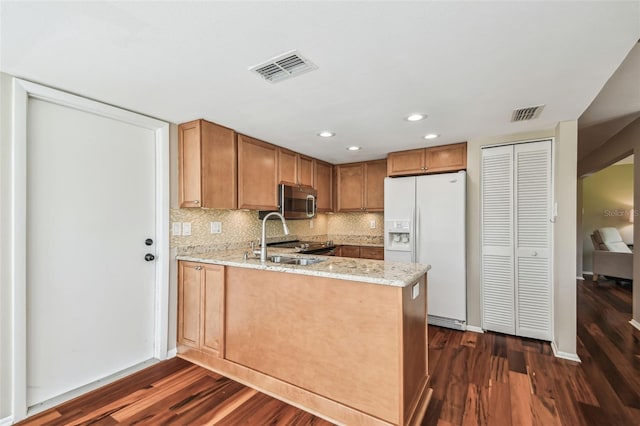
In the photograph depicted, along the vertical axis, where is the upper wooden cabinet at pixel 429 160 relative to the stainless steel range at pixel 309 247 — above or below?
above

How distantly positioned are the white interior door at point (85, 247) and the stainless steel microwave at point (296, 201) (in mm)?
1370

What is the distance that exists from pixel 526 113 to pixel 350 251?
2.82m

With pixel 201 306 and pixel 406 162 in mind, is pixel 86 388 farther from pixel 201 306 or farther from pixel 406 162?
pixel 406 162

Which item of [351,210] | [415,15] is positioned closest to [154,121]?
[415,15]

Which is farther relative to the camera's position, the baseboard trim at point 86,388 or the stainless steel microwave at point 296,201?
the stainless steel microwave at point 296,201

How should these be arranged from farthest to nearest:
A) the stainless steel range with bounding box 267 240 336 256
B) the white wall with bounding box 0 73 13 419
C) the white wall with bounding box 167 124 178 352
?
the stainless steel range with bounding box 267 240 336 256, the white wall with bounding box 167 124 178 352, the white wall with bounding box 0 73 13 419

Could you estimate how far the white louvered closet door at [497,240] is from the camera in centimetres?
316

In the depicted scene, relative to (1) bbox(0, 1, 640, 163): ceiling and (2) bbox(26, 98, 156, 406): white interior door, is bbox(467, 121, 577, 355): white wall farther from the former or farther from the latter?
(2) bbox(26, 98, 156, 406): white interior door

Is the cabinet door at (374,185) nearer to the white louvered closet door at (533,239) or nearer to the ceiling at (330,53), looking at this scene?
the white louvered closet door at (533,239)

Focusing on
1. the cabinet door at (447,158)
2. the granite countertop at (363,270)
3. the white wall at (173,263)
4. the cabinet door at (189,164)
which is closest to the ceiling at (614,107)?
the cabinet door at (447,158)

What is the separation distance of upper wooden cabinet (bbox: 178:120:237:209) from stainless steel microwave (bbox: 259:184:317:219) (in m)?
0.74

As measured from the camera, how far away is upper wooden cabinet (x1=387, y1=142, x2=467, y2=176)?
3449 mm

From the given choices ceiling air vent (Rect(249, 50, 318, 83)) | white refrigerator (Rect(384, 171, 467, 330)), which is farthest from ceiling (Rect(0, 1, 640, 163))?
white refrigerator (Rect(384, 171, 467, 330))

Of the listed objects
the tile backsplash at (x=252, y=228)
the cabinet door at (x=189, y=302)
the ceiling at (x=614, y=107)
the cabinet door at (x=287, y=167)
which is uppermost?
the ceiling at (x=614, y=107)
